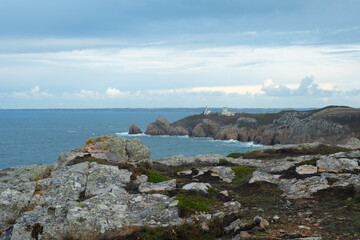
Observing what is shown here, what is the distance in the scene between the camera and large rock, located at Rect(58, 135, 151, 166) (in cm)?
2397

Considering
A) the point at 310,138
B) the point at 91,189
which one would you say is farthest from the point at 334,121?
the point at 91,189

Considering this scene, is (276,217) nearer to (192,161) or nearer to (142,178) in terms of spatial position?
(142,178)

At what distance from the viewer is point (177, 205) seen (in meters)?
13.2

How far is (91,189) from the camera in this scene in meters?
15.2

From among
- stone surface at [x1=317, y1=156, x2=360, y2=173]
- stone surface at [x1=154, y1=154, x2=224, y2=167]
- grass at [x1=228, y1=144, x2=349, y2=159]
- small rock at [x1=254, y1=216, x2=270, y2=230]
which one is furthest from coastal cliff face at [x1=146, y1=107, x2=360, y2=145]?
small rock at [x1=254, y1=216, x2=270, y2=230]

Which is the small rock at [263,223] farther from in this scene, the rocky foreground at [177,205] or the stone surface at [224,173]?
the stone surface at [224,173]

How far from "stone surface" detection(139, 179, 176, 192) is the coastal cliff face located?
323 feet

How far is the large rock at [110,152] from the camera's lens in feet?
78.6

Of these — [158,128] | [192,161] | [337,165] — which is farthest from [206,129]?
[337,165]

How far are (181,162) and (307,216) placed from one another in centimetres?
2326

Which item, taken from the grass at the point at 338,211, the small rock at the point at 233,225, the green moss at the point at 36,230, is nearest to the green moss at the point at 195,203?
the small rock at the point at 233,225

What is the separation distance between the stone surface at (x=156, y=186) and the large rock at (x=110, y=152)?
7.13 meters

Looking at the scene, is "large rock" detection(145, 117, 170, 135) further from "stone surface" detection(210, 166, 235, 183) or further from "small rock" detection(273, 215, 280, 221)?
"small rock" detection(273, 215, 280, 221)

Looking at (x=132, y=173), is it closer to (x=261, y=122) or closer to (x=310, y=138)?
(x=310, y=138)
